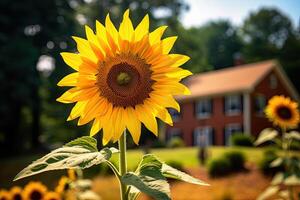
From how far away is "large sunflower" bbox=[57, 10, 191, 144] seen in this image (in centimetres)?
246

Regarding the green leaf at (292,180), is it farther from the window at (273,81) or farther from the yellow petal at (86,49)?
the window at (273,81)

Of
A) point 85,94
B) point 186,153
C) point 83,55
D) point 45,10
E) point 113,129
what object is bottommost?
point 186,153

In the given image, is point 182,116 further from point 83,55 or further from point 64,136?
point 83,55

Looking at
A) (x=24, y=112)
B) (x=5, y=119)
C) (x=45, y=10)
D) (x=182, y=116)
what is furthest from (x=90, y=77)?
(x=24, y=112)

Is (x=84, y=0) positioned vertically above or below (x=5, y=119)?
above

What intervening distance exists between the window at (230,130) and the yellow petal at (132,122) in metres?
37.0

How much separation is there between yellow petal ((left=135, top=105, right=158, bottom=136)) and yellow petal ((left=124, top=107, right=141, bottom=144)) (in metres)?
0.02

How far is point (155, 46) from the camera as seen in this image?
2473 millimetres

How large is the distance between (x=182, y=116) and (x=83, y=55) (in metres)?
41.6

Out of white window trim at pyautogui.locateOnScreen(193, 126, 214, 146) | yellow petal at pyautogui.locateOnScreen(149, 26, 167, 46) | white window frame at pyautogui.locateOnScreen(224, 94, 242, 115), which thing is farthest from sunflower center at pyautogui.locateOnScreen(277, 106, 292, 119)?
white window trim at pyautogui.locateOnScreen(193, 126, 214, 146)

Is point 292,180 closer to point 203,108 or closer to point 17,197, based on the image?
point 17,197

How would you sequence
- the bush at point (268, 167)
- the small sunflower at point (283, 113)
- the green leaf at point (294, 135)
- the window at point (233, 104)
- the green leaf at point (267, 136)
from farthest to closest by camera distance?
the window at point (233, 104), the bush at point (268, 167), the small sunflower at point (283, 113), the green leaf at point (294, 135), the green leaf at point (267, 136)

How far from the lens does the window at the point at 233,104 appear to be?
39.0 m

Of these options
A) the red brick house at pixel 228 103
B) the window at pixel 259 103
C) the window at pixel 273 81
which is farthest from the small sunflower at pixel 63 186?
the window at pixel 273 81
